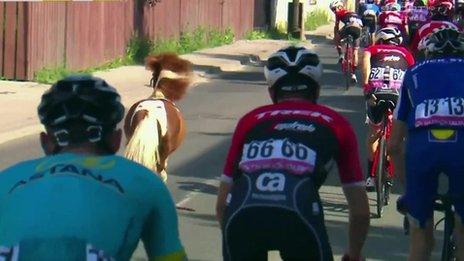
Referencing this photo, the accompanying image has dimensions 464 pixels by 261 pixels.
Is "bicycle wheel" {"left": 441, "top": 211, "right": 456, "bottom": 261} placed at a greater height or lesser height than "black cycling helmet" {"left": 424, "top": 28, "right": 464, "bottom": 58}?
lesser

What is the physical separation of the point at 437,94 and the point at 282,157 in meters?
2.17

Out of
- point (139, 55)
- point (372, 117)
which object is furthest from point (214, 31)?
point (372, 117)

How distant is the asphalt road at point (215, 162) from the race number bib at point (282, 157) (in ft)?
13.6

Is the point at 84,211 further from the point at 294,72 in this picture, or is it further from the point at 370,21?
the point at 370,21

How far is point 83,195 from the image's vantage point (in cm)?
360

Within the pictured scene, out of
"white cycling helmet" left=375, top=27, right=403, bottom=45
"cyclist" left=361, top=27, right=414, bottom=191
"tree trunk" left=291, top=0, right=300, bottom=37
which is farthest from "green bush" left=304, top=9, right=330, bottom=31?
"cyclist" left=361, top=27, right=414, bottom=191

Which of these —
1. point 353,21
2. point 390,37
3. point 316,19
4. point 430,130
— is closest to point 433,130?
point 430,130

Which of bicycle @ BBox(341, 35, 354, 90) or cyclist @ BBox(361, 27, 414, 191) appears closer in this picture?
cyclist @ BBox(361, 27, 414, 191)

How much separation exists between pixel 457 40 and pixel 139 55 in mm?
23249

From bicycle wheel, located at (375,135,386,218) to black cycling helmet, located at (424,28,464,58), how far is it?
12.0 ft

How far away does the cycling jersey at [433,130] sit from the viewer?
672cm

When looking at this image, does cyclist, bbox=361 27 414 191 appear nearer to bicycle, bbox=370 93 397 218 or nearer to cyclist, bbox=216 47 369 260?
bicycle, bbox=370 93 397 218

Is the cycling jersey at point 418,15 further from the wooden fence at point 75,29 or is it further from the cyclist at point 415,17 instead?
the wooden fence at point 75,29

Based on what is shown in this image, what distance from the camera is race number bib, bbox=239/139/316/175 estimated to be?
488 cm
